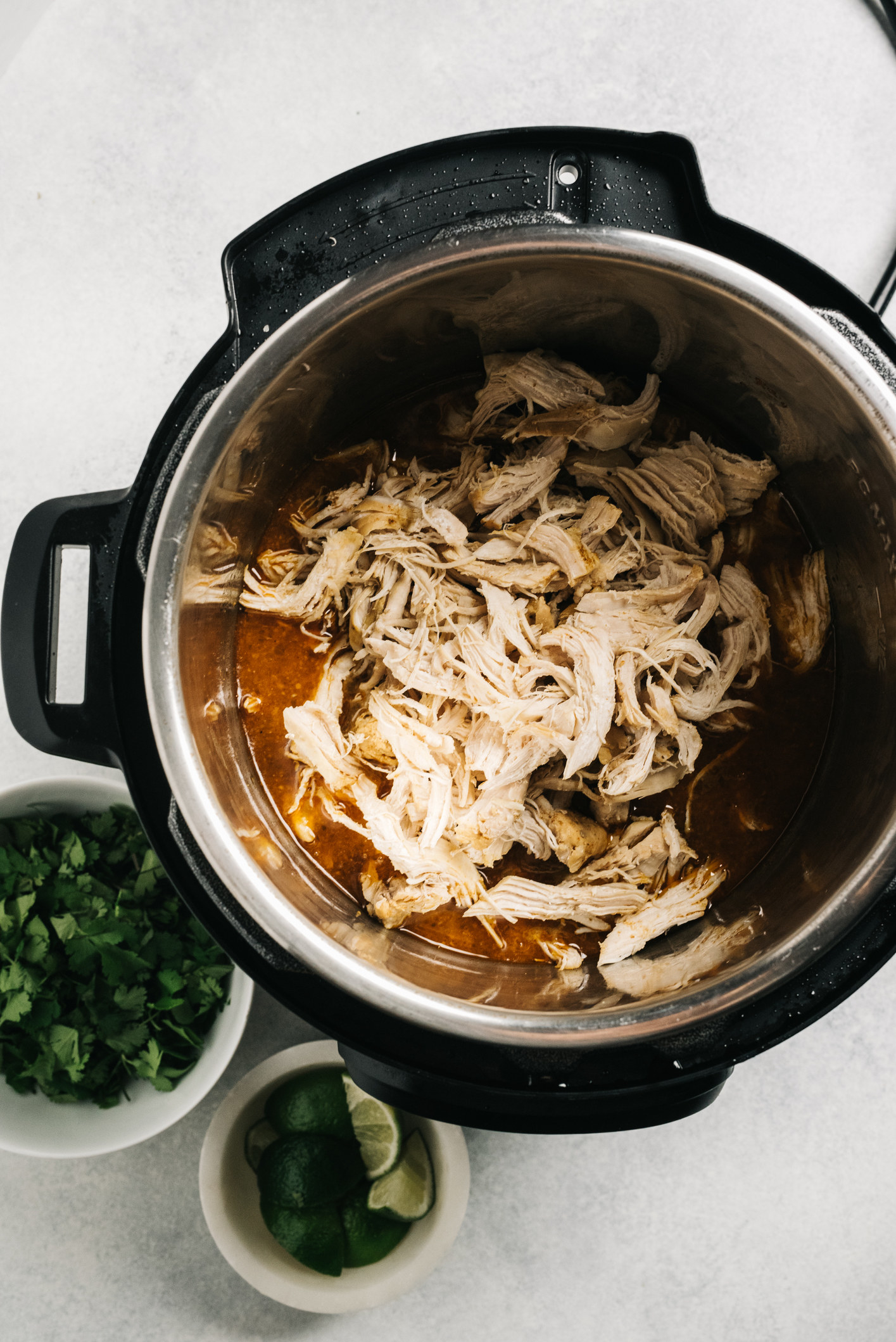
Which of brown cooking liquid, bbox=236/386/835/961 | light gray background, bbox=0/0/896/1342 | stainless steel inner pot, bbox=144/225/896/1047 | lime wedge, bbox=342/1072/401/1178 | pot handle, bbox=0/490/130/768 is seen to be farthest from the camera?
light gray background, bbox=0/0/896/1342

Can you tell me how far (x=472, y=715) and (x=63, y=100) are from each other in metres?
1.09

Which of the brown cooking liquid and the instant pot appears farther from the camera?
the brown cooking liquid

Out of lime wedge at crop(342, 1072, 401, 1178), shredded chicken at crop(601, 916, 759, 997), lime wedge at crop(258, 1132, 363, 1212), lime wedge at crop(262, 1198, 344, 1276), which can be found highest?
shredded chicken at crop(601, 916, 759, 997)

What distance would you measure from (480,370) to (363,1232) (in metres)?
1.12

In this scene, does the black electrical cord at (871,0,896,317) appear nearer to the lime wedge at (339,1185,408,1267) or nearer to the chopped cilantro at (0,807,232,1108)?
the chopped cilantro at (0,807,232,1108)

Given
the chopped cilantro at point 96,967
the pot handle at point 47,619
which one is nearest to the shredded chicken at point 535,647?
the pot handle at point 47,619

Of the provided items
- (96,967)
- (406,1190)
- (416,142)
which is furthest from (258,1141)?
(416,142)

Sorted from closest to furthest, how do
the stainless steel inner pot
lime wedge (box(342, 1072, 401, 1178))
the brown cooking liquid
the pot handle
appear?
the stainless steel inner pot < the pot handle < the brown cooking liquid < lime wedge (box(342, 1072, 401, 1178))

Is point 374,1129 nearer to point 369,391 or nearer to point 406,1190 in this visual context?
point 406,1190

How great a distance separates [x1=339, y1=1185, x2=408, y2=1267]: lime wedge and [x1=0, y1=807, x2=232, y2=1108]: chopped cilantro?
0.92 ft

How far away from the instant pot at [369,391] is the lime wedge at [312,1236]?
31cm

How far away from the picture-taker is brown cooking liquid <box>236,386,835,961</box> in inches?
41.6

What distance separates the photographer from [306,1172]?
1126mm

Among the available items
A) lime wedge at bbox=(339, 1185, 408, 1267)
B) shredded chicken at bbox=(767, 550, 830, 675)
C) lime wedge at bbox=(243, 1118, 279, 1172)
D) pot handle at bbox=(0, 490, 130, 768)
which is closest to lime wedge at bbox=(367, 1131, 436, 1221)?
lime wedge at bbox=(339, 1185, 408, 1267)
